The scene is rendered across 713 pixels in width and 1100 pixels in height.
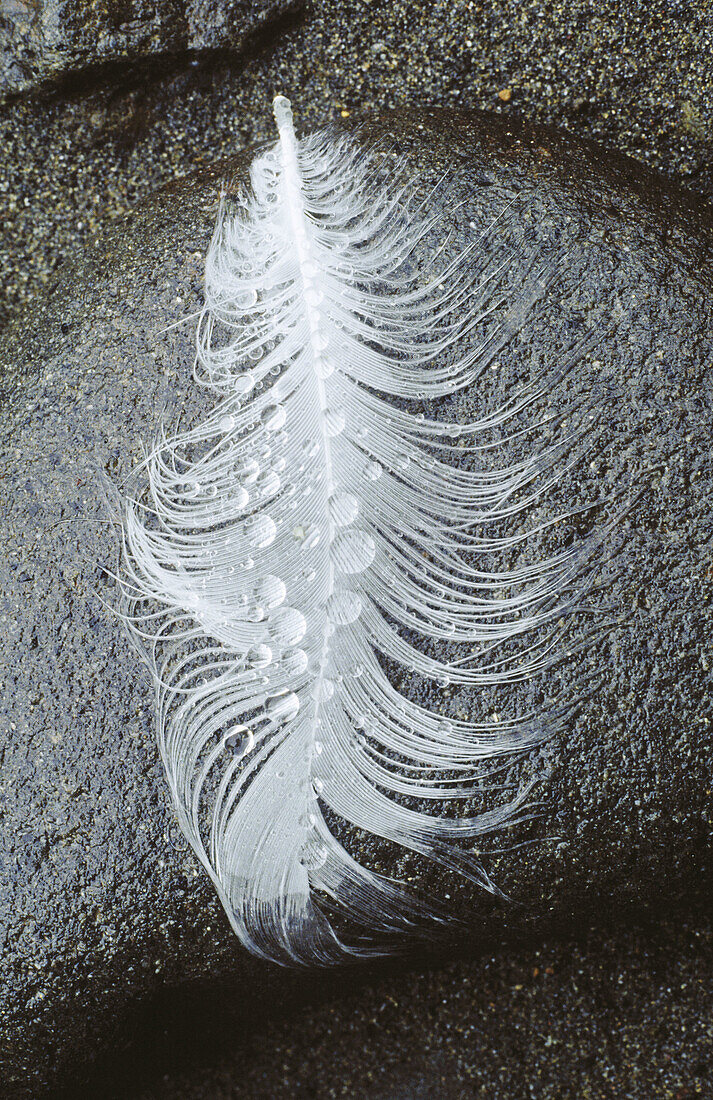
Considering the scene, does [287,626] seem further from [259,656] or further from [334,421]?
[334,421]

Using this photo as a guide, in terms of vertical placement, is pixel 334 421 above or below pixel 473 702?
above

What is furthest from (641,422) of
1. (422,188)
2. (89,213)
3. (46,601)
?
(89,213)

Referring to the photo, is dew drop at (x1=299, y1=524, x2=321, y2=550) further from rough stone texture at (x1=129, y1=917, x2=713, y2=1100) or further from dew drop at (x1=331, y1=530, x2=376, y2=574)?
rough stone texture at (x1=129, y1=917, x2=713, y2=1100)

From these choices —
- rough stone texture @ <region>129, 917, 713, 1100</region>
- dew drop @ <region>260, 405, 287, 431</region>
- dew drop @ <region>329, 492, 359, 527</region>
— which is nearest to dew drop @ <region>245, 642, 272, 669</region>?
dew drop @ <region>329, 492, 359, 527</region>

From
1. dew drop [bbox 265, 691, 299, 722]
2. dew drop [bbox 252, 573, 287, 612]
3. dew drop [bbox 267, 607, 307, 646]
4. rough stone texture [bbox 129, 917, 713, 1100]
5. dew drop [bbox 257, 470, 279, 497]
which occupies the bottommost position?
rough stone texture [bbox 129, 917, 713, 1100]

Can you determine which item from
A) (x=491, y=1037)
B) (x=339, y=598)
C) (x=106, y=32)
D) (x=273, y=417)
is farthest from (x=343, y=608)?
(x=106, y=32)

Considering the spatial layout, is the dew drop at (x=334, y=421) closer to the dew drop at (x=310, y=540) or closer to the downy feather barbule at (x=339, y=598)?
the downy feather barbule at (x=339, y=598)
